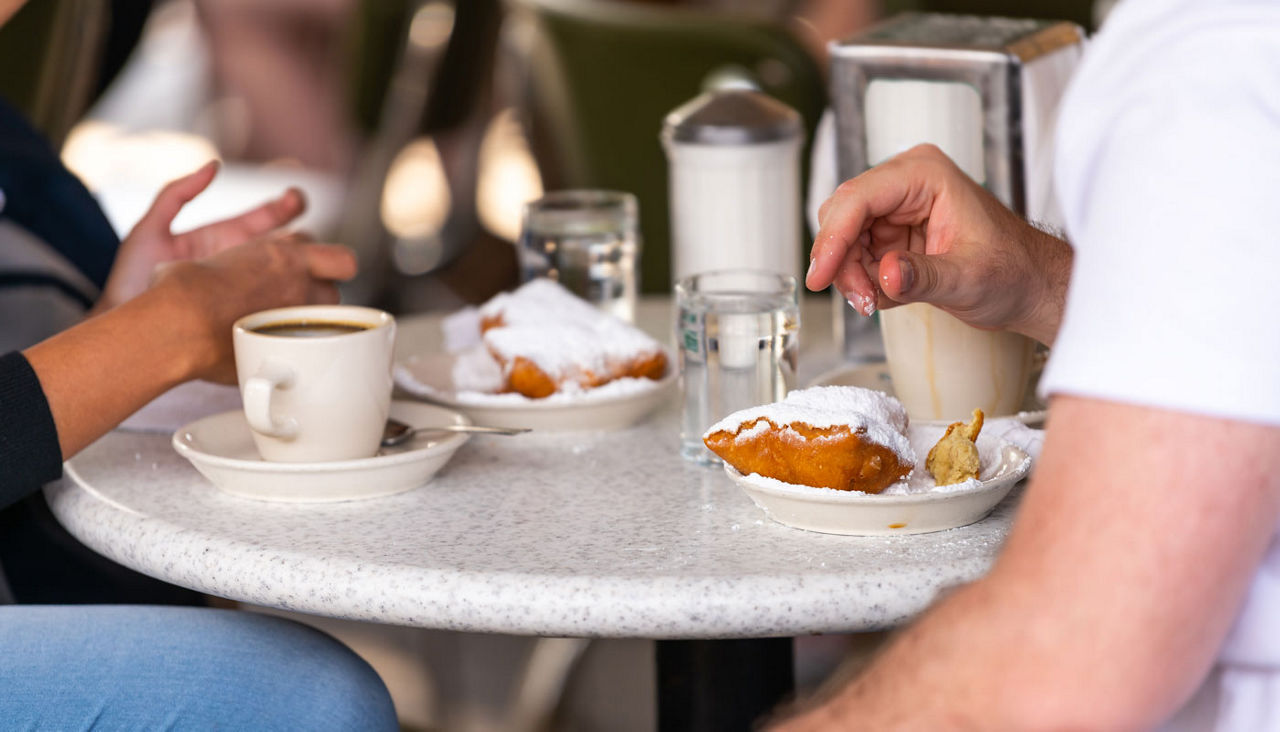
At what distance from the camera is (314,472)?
90 centimetres

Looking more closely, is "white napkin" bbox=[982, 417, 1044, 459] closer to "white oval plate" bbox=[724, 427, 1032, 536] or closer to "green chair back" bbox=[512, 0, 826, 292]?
"white oval plate" bbox=[724, 427, 1032, 536]

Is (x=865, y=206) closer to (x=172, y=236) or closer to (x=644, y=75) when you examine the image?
(x=172, y=236)

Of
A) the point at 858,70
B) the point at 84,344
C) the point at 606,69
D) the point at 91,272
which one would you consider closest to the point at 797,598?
the point at 84,344

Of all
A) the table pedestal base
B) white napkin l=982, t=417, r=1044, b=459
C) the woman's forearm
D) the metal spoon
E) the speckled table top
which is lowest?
the table pedestal base

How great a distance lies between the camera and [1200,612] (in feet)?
1.85

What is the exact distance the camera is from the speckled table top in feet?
2.47

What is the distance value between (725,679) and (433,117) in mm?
2353

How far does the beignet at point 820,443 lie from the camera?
32.0 inches

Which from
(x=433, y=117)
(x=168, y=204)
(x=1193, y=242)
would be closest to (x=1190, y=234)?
(x=1193, y=242)

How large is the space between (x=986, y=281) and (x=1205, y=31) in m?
0.33

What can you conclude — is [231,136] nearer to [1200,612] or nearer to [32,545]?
[32,545]

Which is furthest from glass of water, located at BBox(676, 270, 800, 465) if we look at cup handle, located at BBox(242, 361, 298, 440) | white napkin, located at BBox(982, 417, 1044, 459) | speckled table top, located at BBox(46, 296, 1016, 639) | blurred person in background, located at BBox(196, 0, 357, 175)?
blurred person in background, located at BBox(196, 0, 357, 175)

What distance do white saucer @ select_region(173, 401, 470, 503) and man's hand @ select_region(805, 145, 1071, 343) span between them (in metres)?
0.28

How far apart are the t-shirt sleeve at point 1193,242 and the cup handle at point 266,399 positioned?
1.65 feet
